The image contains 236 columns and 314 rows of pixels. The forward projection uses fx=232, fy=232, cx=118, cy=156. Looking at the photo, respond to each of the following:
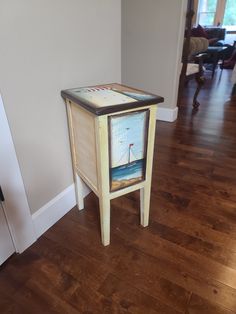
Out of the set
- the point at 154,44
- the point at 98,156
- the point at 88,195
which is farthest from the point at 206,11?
the point at 98,156

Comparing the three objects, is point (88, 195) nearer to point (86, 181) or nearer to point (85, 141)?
point (86, 181)

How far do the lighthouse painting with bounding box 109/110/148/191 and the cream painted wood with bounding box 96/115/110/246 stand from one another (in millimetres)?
32

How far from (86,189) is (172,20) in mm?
1941

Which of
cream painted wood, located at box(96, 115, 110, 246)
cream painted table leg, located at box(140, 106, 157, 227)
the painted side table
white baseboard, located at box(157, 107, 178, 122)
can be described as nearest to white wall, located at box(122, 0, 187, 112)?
white baseboard, located at box(157, 107, 178, 122)

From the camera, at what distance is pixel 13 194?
1.10 meters

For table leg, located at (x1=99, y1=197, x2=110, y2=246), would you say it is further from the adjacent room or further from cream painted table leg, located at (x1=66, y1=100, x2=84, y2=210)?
cream painted table leg, located at (x1=66, y1=100, x2=84, y2=210)

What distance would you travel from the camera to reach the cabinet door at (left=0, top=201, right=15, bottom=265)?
1086 millimetres

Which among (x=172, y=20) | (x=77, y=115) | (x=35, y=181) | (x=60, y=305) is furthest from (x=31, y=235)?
(x=172, y=20)

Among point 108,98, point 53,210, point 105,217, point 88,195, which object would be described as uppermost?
point 108,98

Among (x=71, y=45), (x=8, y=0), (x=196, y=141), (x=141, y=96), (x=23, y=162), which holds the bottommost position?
(x=196, y=141)

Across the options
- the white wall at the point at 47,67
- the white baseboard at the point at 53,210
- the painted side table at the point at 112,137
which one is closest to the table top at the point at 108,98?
the painted side table at the point at 112,137

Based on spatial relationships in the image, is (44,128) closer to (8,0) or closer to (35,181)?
(35,181)

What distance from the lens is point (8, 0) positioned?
87 cm

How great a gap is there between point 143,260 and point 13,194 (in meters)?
0.72
